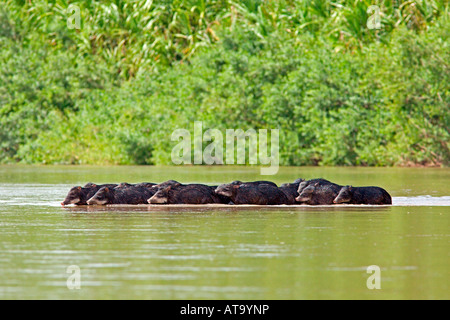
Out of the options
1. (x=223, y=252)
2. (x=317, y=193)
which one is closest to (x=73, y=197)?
(x=317, y=193)

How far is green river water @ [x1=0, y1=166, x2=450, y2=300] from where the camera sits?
740 cm

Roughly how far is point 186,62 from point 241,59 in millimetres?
5958

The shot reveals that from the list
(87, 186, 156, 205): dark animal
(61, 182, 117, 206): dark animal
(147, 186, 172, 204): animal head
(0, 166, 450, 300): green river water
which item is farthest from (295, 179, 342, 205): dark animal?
(61, 182, 117, 206): dark animal

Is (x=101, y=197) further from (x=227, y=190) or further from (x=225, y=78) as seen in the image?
(x=225, y=78)

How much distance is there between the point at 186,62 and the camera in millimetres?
48875

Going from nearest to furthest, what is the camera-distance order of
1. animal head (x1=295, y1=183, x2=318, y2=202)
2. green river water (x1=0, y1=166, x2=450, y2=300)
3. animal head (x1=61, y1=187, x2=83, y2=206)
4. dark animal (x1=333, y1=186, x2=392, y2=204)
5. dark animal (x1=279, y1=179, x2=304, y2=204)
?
green river water (x1=0, y1=166, x2=450, y2=300)
animal head (x1=61, y1=187, x2=83, y2=206)
dark animal (x1=333, y1=186, x2=392, y2=204)
animal head (x1=295, y1=183, x2=318, y2=202)
dark animal (x1=279, y1=179, x2=304, y2=204)

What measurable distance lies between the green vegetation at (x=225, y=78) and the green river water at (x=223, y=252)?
2232 cm

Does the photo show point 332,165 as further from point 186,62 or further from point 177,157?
point 186,62

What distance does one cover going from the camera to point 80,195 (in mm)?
16219

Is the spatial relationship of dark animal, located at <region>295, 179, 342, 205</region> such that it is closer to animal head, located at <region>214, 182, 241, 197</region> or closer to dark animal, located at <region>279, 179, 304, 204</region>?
dark animal, located at <region>279, 179, 304, 204</region>

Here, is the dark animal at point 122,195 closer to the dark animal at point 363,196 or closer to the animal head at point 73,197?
the animal head at point 73,197

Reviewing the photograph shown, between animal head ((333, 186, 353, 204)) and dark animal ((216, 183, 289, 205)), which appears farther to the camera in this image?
animal head ((333, 186, 353, 204))

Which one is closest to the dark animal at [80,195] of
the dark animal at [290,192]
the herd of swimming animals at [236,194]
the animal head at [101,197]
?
the herd of swimming animals at [236,194]
